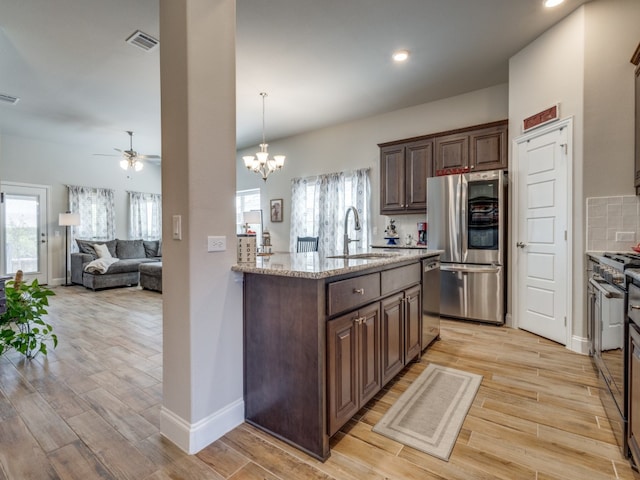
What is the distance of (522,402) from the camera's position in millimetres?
2088

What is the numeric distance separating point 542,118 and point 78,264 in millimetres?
8255

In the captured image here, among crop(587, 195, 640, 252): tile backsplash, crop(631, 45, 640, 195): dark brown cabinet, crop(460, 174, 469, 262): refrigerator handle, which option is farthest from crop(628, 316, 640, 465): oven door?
crop(460, 174, 469, 262): refrigerator handle

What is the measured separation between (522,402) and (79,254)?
780 centimetres

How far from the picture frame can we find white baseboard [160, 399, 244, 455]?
5305mm

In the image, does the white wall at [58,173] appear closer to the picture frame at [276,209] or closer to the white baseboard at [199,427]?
A: the picture frame at [276,209]

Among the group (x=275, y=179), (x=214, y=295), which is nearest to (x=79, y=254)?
(x=275, y=179)

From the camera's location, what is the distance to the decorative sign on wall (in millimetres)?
3195

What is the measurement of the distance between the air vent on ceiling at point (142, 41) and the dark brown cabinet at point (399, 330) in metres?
3.47

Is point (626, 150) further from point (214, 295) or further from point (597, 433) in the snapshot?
point (214, 295)

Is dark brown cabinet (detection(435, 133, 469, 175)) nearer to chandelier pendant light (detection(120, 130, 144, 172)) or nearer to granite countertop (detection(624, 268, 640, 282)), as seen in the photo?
granite countertop (detection(624, 268, 640, 282))

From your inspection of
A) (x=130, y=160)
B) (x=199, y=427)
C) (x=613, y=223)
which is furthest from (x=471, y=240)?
(x=130, y=160)

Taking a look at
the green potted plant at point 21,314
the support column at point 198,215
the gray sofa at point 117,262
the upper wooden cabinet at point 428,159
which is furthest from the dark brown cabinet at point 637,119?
the gray sofa at point 117,262

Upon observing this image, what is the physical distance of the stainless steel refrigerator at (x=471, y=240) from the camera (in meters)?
3.75

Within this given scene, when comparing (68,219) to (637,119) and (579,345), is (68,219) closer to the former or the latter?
(579,345)
